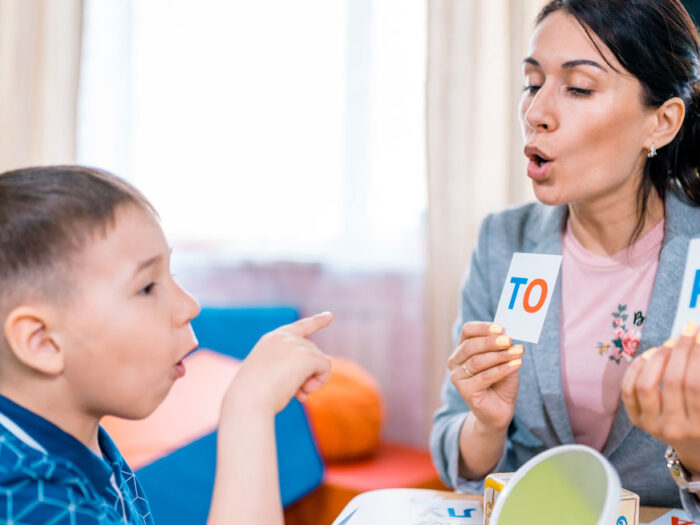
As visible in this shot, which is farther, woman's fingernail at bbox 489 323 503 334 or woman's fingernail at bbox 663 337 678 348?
woman's fingernail at bbox 489 323 503 334

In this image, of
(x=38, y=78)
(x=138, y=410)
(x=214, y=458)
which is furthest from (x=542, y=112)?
(x=38, y=78)

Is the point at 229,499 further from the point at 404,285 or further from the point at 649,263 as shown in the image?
the point at 404,285

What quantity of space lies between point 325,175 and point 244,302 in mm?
656

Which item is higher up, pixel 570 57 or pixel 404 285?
pixel 570 57

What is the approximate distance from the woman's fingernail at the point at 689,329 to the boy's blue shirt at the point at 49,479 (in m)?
0.61

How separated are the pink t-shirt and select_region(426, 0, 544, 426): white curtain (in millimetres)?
823

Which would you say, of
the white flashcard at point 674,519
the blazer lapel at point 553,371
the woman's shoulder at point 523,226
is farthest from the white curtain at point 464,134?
the white flashcard at point 674,519

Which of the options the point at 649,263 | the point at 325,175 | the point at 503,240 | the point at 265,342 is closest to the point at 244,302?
the point at 325,175

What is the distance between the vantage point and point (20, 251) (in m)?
0.70

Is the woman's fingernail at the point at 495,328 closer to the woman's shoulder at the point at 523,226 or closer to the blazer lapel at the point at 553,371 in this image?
the blazer lapel at the point at 553,371

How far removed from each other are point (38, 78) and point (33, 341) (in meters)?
2.41

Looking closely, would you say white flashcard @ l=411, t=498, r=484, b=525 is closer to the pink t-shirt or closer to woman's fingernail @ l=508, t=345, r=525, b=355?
woman's fingernail @ l=508, t=345, r=525, b=355

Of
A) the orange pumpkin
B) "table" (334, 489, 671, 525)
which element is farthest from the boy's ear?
the orange pumpkin

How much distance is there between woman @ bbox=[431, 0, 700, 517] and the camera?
3.70 ft
